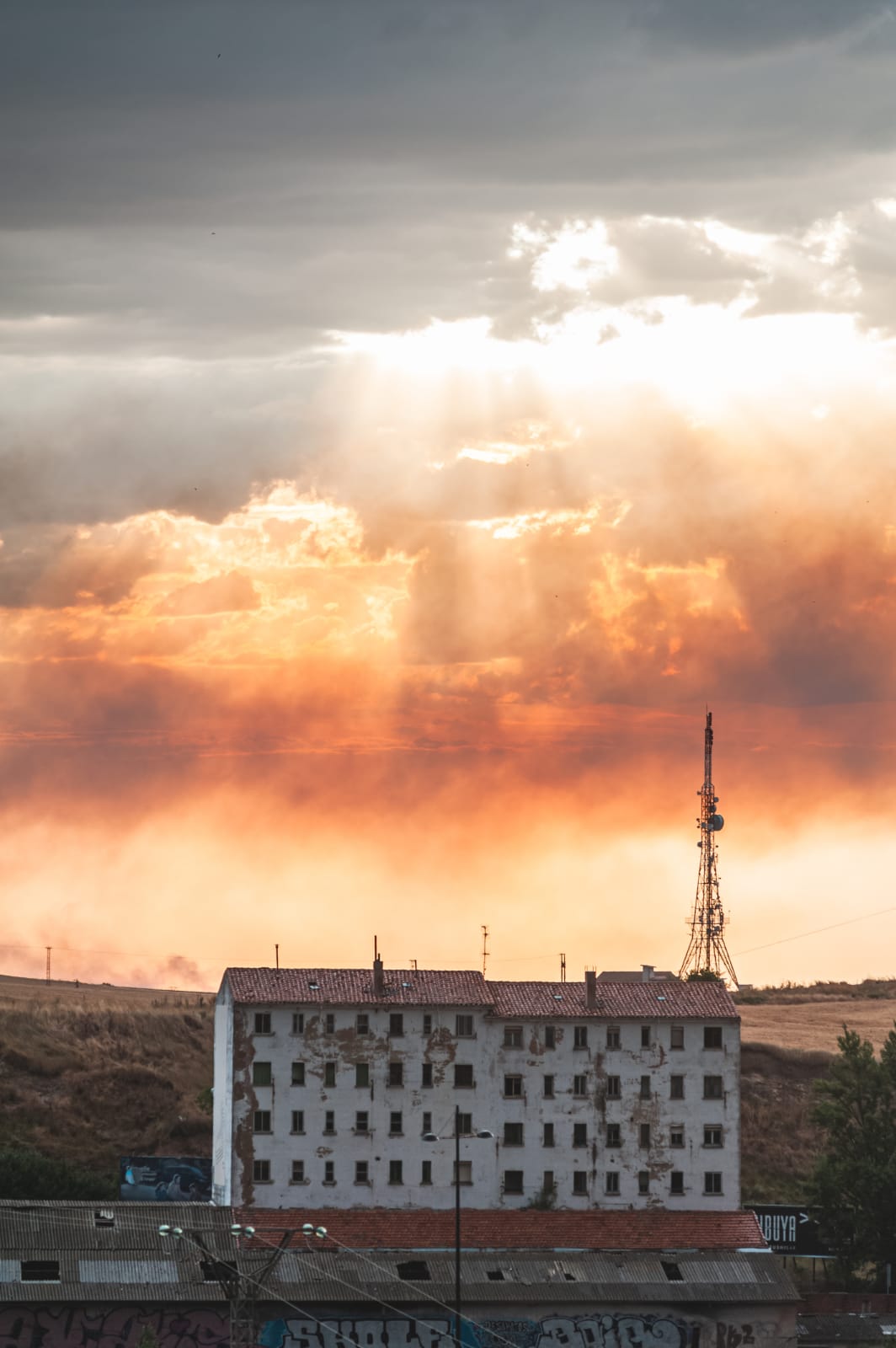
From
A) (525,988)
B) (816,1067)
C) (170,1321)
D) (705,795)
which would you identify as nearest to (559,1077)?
(525,988)

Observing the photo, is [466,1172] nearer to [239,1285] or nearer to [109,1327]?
[109,1327]

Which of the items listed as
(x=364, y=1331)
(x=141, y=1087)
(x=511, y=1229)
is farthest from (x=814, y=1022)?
(x=364, y=1331)

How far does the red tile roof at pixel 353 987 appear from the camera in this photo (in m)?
114

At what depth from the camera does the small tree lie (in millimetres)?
115500

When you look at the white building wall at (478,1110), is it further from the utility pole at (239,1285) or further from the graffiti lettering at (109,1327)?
the graffiti lettering at (109,1327)

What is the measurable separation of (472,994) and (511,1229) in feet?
42.1

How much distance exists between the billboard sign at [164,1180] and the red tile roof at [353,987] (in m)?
11.6

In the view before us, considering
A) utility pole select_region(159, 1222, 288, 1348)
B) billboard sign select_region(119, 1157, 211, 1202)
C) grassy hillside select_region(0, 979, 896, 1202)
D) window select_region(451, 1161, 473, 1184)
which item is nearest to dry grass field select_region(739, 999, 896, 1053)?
grassy hillside select_region(0, 979, 896, 1202)

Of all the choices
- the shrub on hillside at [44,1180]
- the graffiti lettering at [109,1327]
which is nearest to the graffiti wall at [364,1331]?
the graffiti lettering at [109,1327]

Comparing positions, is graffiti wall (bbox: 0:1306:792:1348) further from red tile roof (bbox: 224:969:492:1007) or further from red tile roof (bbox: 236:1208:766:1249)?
red tile roof (bbox: 224:969:492:1007)

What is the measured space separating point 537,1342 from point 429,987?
66.8ft

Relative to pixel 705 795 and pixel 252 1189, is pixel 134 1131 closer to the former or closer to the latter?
pixel 252 1189

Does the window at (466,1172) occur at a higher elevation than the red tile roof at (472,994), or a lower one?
lower

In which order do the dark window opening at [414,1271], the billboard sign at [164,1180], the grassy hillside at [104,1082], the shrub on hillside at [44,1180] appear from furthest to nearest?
the grassy hillside at [104,1082] < the billboard sign at [164,1180] < the shrub on hillside at [44,1180] < the dark window opening at [414,1271]
